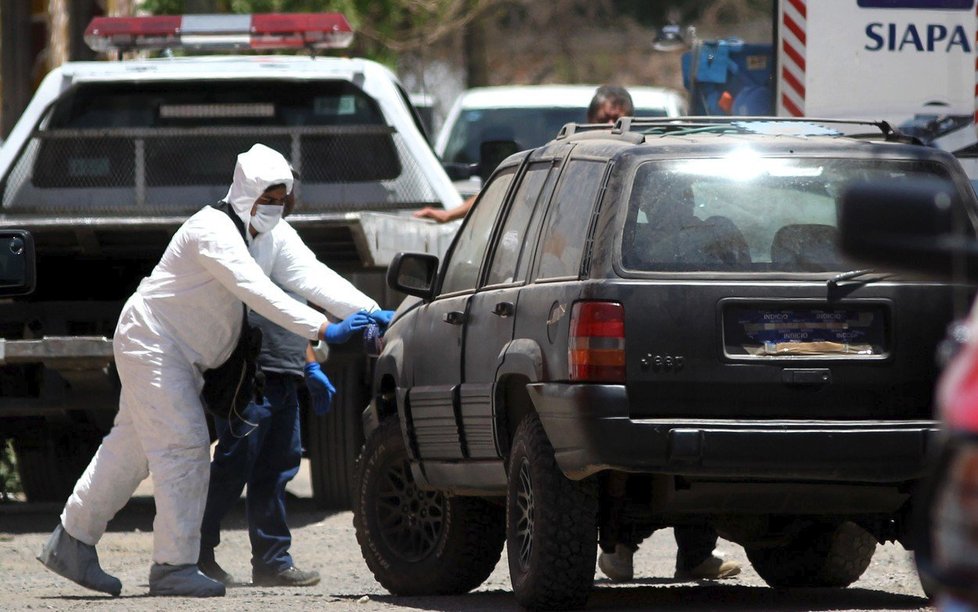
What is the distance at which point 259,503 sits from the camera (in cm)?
850

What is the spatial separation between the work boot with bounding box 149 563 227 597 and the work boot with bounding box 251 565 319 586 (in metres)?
0.74

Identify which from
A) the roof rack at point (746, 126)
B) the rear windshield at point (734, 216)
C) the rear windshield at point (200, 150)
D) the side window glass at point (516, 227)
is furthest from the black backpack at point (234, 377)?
the rear windshield at point (200, 150)

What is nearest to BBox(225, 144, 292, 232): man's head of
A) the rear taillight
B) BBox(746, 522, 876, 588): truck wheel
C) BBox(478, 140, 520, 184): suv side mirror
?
the rear taillight

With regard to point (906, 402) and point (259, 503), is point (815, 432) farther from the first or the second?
point (259, 503)

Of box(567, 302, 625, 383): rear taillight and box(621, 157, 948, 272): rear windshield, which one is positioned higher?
box(621, 157, 948, 272): rear windshield

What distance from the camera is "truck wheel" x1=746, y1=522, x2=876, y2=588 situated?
7434 millimetres

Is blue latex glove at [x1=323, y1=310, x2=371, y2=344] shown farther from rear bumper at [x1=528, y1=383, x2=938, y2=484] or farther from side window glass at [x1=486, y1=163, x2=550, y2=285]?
rear bumper at [x1=528, y1=383, x2=938, y2=484]

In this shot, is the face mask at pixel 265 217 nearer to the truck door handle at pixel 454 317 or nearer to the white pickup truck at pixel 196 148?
the truck door handle at pixel 454 317

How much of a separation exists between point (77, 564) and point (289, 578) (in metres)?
0.99

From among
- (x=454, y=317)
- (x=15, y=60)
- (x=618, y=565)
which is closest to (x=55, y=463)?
(x=618, y=565)

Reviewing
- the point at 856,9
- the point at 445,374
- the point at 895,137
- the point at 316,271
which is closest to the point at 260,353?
the point at 316,271

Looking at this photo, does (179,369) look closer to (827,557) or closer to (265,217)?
(265,217)

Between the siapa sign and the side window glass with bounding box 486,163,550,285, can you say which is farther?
the siapa sign

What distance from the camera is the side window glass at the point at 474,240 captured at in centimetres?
740
